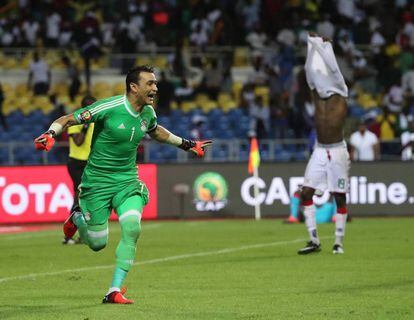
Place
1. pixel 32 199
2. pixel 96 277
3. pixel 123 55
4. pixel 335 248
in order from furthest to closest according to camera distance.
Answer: pixel 123 55 < pixel 32 199 < pixel 335 248 < pixel 96 277

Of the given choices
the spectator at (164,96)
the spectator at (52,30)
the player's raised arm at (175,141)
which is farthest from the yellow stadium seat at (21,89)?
the player's raised arm at (175,141)

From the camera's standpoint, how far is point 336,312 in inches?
427

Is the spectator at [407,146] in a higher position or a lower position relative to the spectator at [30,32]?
lower

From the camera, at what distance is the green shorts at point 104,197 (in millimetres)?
11898

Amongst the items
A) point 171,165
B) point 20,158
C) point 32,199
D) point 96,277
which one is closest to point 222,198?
point 171,165

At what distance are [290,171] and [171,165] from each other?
253 cm

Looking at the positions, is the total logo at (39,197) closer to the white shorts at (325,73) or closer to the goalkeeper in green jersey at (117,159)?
the white shorts at (325,73)

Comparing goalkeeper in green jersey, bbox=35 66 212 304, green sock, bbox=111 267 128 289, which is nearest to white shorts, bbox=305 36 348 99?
goalkeeper in green jersey, bbox=35 66 212 304

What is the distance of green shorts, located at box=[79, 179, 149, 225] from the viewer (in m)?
11.9

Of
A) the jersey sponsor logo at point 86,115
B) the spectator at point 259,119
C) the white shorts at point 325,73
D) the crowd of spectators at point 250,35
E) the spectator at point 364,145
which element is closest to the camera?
the jersey sponsor logo at point 86,115

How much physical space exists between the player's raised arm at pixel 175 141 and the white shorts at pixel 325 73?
5.02 meters

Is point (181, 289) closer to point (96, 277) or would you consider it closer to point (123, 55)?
point (96, 277)

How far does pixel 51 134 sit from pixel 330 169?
694cm

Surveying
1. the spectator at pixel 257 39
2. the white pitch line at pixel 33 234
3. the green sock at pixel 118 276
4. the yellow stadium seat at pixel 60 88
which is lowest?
the white pitch line at pixel 33 234
